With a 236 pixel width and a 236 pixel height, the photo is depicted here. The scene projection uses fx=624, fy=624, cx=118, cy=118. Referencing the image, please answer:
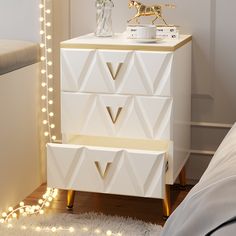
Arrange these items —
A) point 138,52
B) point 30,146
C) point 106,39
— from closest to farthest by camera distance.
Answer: point 138,52 → point 106,39 → point 30,146

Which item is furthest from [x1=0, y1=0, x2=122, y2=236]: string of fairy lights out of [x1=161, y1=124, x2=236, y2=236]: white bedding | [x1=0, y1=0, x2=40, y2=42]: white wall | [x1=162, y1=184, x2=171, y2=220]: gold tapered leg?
[x1=161, y1=124, x2=236, y2=236]: white bedding

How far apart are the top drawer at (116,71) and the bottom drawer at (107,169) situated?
25 centimetres

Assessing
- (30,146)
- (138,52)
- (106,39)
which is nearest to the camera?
(138,52)

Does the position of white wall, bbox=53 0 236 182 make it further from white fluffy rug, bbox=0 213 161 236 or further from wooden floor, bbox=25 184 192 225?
white fluffy rug, bbox=0 213 161 236

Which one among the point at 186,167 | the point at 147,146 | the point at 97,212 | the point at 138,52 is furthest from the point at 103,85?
the point at 186,167

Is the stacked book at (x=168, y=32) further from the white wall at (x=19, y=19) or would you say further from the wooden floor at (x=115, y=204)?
the wooden floor at (x=115, y=204)

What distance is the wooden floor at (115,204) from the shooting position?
273cm

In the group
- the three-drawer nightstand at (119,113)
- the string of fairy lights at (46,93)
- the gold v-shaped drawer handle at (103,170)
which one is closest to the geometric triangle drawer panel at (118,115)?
the three-drawer nightstand at (119,113)

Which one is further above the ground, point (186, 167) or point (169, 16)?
point (169, 16)

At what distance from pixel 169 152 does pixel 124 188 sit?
0.79ft

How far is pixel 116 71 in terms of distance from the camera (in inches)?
101

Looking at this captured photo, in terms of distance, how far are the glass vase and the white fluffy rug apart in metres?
0.81

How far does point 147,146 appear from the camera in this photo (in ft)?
9.16

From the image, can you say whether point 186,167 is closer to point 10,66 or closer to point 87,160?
point 87,160
